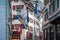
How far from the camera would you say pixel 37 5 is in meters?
21.7

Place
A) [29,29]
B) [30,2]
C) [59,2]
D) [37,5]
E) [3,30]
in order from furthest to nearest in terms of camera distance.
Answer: [29,29]
[30,2]
[37,5]
[59,2]
[3,30]

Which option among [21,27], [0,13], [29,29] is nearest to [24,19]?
[21,27]

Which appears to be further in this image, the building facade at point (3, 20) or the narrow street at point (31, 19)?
the narrow street at point (31, 19)

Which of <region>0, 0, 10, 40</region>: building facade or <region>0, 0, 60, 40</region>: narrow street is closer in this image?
<region>0, 0, 10, 40</region>: building facade

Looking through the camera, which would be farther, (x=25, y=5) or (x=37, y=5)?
(x=25, y=5)

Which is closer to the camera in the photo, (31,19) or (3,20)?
(3,20)

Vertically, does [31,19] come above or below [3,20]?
above

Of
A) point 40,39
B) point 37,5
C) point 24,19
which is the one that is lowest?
point 40,39

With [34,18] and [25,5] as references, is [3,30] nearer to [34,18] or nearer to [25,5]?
[25,5]

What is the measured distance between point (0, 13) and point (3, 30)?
0.85 meters

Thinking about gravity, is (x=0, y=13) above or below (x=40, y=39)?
above

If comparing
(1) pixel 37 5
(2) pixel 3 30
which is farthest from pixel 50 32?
(2) pixel 3 30

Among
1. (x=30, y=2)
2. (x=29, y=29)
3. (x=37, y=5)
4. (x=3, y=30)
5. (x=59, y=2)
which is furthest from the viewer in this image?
(x=29, y=29)

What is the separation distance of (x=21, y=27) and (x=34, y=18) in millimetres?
2930
